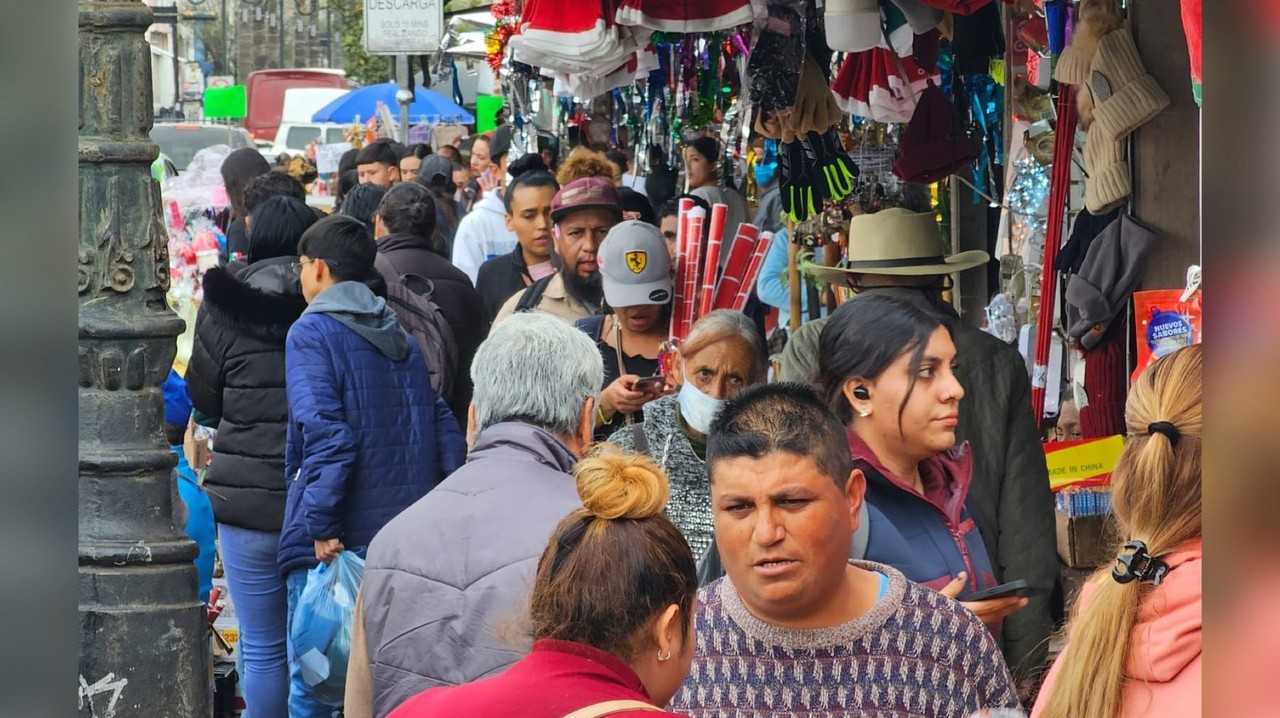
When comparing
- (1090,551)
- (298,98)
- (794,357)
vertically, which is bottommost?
(1090,551)

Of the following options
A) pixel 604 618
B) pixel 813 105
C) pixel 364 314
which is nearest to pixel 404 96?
pixel 813 105

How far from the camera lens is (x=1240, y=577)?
0.96m

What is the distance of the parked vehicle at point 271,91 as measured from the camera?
38406mm

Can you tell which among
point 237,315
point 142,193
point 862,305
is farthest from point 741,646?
point 237,315

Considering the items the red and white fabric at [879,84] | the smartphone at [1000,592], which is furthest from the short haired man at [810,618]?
the red and white fabric at [879,84]

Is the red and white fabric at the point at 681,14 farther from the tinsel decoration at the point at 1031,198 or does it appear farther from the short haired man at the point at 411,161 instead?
the short haired man at the point at 411,161

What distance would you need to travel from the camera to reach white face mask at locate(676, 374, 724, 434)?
4301 millimetres

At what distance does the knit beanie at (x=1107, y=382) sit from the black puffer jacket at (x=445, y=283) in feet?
8.77

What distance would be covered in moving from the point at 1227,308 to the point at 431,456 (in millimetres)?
4791

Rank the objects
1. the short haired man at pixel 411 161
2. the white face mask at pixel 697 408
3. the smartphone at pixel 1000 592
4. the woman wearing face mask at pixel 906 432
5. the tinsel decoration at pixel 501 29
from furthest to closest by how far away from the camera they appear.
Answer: the short haired man at pixel 411 161 < the tinsel decoration at pixel 501 29 < the white face mask at pixel 697 408 < the woman wearing face mask at pixel 906 432 < the smartphone at pixel 1000 592

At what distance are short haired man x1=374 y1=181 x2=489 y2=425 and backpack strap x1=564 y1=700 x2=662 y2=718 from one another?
16.4 feet

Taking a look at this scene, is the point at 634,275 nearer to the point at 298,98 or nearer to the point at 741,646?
the point at 741,646

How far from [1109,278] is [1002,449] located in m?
1.81

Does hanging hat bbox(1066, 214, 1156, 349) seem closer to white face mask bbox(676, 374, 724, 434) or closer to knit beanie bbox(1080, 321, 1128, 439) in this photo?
knit beanie bbox(1080, 321, 1128, 439)
